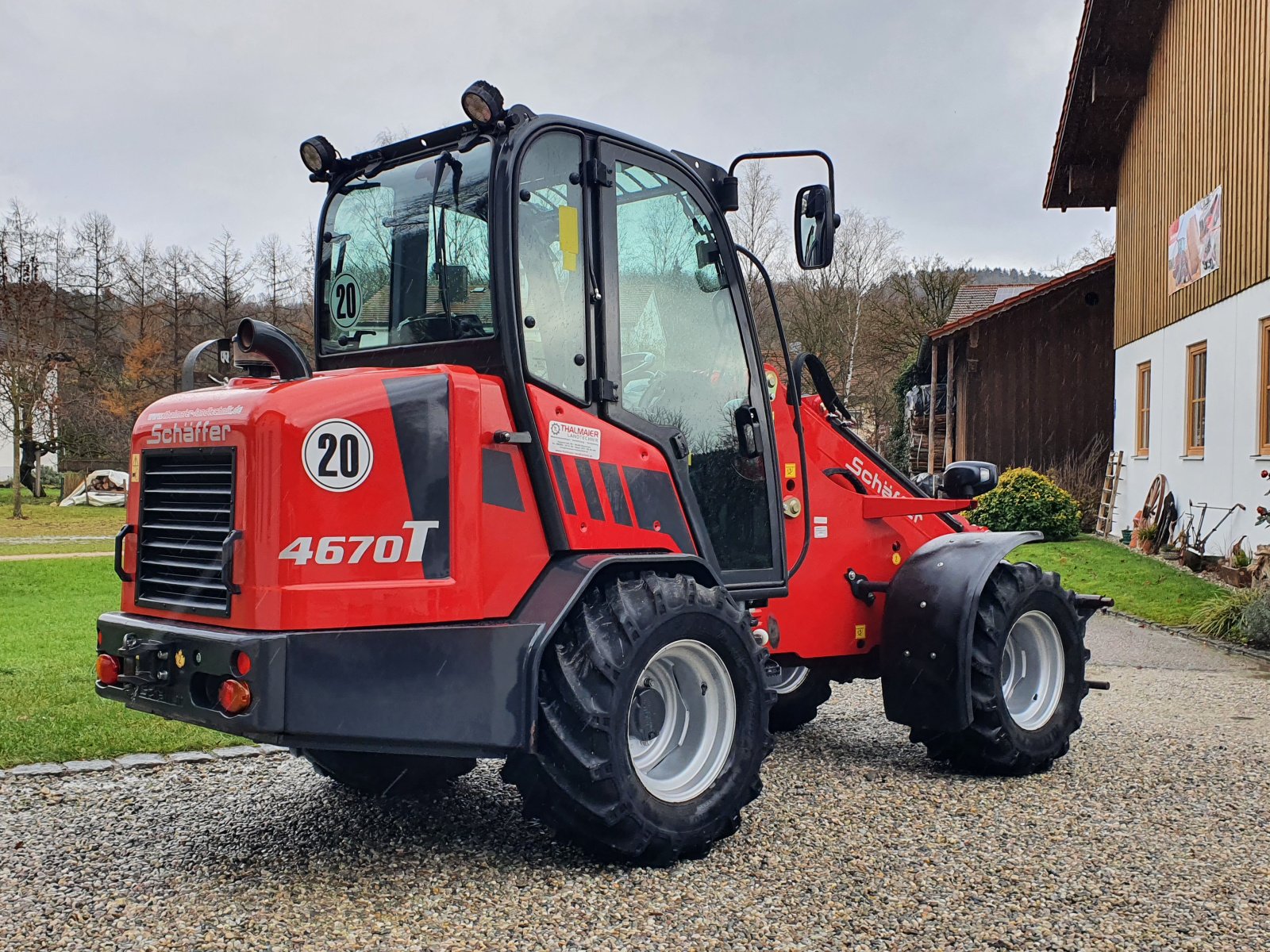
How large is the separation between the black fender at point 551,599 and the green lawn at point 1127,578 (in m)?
8.27

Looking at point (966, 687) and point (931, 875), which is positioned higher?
point (966, 687)


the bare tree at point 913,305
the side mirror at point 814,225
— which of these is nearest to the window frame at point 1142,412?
the side mirror at point 814,225

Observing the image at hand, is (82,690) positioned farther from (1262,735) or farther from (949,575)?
(1262,735)

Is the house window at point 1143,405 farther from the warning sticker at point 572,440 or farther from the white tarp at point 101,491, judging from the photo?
the white tarp at point 101,491

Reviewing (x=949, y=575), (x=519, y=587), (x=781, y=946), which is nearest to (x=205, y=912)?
(x=519, y=587)

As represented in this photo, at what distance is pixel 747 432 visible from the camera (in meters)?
5.14

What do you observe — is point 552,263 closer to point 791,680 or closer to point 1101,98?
point 791,680

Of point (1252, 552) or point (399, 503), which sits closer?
point (399, 503)

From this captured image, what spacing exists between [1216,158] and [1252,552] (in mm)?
5298

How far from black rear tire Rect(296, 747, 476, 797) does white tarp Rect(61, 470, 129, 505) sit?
31367mm

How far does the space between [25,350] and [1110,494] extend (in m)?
26.0

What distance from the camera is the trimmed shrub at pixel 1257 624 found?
1002 cm

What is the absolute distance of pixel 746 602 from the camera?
5.14 m

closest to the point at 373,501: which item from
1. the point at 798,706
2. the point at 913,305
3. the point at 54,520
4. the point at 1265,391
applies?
the point at 798,706
